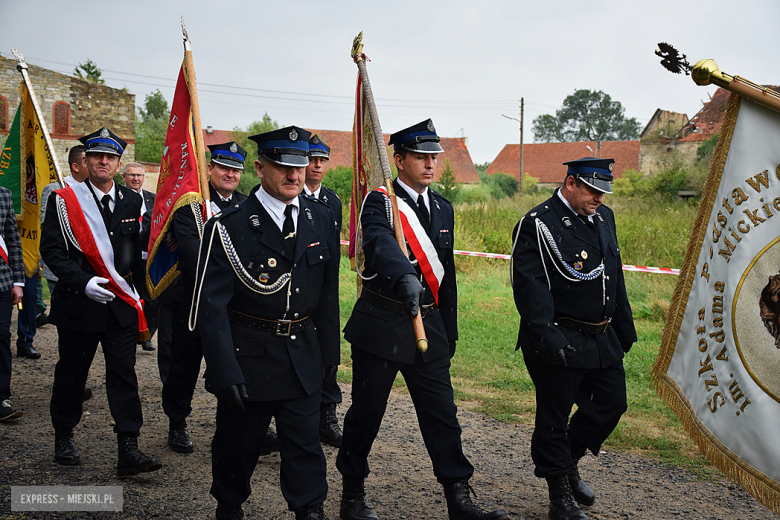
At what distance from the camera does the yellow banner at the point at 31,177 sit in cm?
607

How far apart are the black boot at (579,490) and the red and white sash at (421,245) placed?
1.47 metres

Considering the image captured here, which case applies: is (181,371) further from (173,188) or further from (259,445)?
(259,445)

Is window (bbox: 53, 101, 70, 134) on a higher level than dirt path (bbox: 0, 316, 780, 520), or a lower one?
higher

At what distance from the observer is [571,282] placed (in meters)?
4.05

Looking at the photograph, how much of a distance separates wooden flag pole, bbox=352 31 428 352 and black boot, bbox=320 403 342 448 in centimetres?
177

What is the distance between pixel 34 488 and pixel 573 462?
3.33m

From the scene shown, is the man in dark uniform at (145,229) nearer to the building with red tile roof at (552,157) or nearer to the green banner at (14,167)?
the green banner at (14,167)

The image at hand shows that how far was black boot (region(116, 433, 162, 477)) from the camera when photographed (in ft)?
14.4

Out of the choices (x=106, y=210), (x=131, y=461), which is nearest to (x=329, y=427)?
(x=131, y=461)

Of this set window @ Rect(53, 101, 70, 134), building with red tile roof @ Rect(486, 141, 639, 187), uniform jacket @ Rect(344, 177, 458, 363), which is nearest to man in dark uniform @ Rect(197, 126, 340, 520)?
uniform jacket @ Rect(344, 177, 458, 363)

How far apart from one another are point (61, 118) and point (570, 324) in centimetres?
2959

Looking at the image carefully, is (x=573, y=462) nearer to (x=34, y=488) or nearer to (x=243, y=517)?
(x=243, y=517)

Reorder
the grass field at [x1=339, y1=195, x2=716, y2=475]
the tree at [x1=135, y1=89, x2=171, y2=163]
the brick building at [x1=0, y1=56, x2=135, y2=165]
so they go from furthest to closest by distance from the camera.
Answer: the tree at [x1=135, y1=89, x2=171, y2=163], the brick building at [x1=0, y1=56, x2=135, y2=165], the grass field at [x1=339, y1=195, x2=716, y2=475]

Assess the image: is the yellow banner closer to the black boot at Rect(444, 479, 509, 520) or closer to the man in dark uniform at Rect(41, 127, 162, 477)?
the man in dark uniform at Rect(41, 127, 162, 477)
